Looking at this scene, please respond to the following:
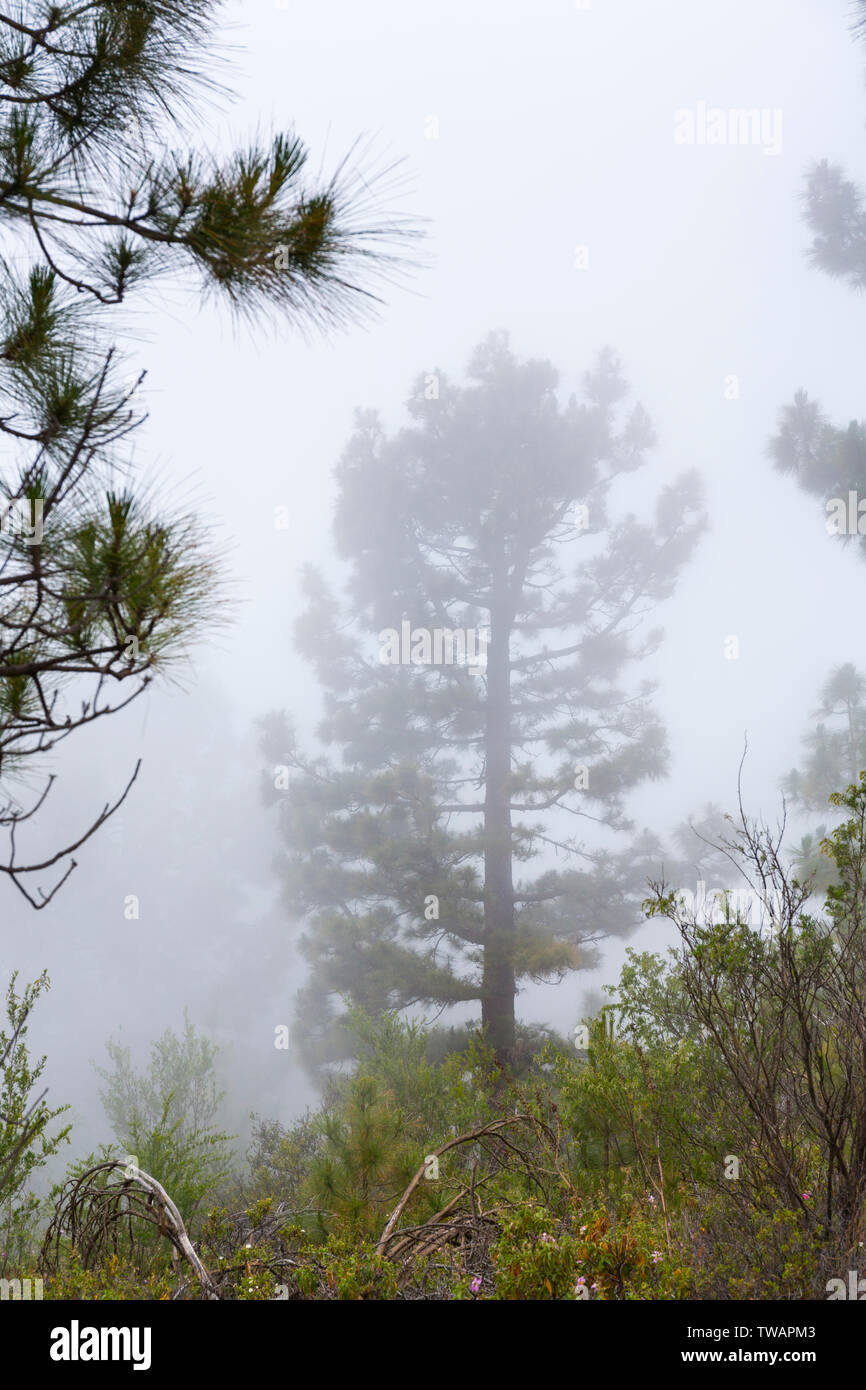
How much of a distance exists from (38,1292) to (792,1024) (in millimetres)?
1975

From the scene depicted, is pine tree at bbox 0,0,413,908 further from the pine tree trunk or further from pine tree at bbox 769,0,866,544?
pine tree at bbox 769,0,866,544

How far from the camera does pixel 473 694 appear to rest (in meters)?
11.0

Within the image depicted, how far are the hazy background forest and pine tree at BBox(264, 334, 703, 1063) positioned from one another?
15.5 inches

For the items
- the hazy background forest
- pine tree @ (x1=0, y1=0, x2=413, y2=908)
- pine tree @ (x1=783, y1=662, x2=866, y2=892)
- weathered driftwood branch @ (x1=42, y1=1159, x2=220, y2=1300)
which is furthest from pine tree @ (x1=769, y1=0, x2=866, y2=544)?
weathered driftwood branch @ (x1=42, y1=1159, x2=220, y2=1300)

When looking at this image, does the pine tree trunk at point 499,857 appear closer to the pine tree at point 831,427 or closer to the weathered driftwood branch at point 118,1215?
the pine tree at point 831,427

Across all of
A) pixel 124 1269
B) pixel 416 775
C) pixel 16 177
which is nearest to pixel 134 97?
pixel 16 177

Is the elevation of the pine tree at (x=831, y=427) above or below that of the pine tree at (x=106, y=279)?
above

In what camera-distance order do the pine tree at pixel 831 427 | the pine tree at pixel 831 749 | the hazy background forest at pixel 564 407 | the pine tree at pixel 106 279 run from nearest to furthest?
1. the pine tree at pixel 106 279
2. the pine tree at pixel 831 427
3. the pine tree at pixel 831 749
4. the hazy background forest at pixel 564 407

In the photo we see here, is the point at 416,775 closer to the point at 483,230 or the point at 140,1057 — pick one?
the point at 140,1057

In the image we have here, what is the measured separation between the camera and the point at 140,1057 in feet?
64.9

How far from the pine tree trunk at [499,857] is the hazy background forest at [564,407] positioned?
1328 millimetres

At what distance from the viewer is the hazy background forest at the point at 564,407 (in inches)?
493

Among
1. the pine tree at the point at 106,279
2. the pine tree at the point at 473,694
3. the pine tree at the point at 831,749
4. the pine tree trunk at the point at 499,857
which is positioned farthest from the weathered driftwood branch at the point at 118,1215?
the pine tree at the point at 831,749

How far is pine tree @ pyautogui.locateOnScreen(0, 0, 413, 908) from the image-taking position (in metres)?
1.41
